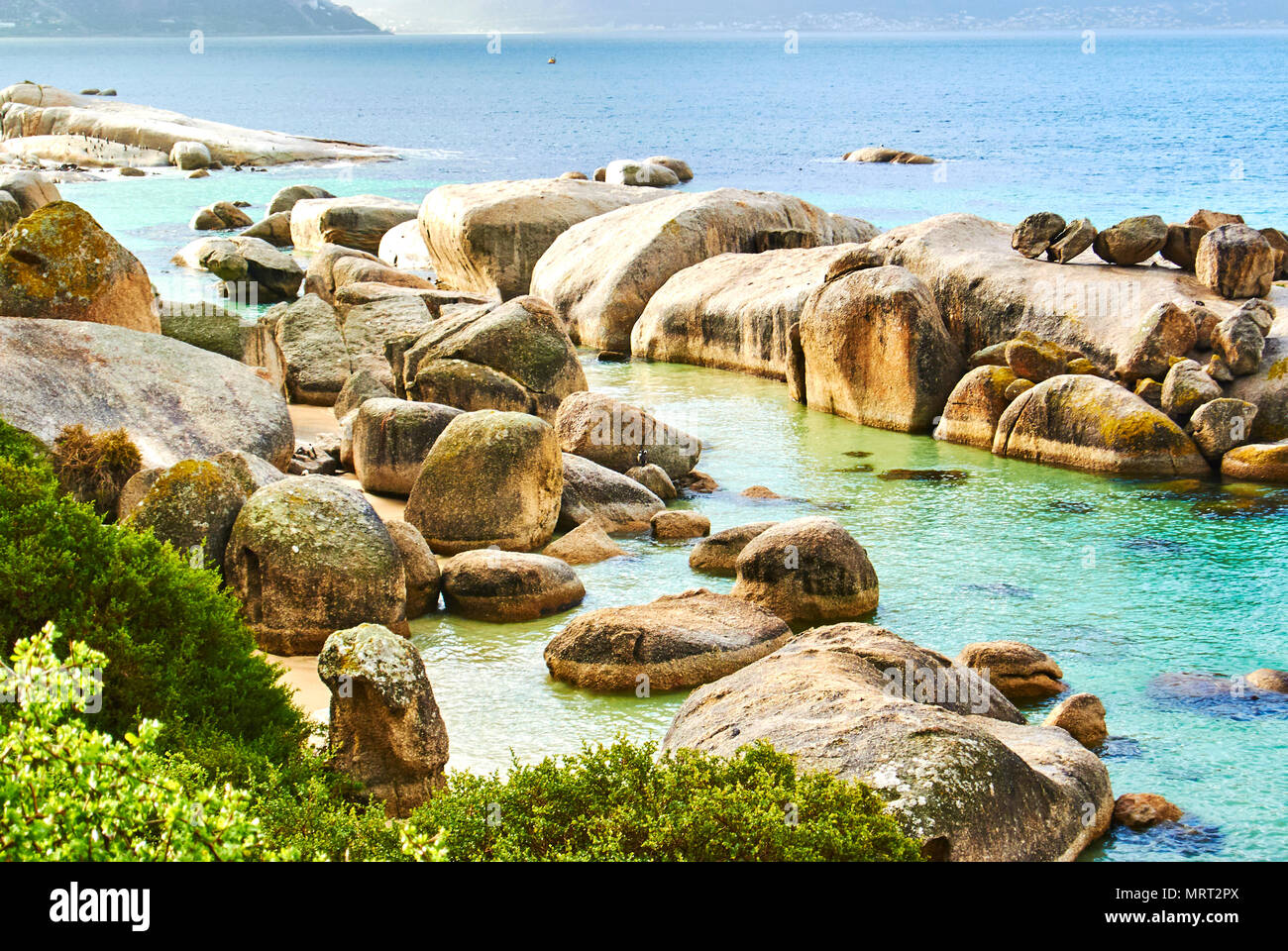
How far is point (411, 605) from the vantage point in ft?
43.5

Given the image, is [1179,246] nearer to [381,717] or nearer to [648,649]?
[648,649]

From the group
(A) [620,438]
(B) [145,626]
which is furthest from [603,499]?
(B) [145,626]

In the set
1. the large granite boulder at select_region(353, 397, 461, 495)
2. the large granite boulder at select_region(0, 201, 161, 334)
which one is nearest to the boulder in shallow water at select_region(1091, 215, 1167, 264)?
the large granite boulder at select_region(353, 397, 461, 495)

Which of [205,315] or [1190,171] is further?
[1190,171]

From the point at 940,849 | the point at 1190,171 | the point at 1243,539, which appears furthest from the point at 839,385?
the point at 1190,171

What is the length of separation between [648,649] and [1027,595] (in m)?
4.83

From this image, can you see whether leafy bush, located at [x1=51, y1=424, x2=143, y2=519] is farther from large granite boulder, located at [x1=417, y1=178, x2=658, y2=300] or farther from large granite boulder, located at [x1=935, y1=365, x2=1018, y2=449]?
large granite boulder, located at [x1=417, y1=178, x2=658, y2=300]

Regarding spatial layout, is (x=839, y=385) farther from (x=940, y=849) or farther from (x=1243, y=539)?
(x=940, y=849)

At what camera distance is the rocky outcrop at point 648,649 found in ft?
38.7

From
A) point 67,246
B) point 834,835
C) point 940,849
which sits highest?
point 67,246

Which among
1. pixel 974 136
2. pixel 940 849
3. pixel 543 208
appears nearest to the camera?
pixel 940 849

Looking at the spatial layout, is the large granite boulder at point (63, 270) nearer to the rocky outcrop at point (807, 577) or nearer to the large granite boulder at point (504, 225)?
the rocky outcrop at point (807, 577)

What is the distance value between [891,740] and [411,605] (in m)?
6.70

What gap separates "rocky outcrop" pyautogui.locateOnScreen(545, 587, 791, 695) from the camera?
38.7ft
